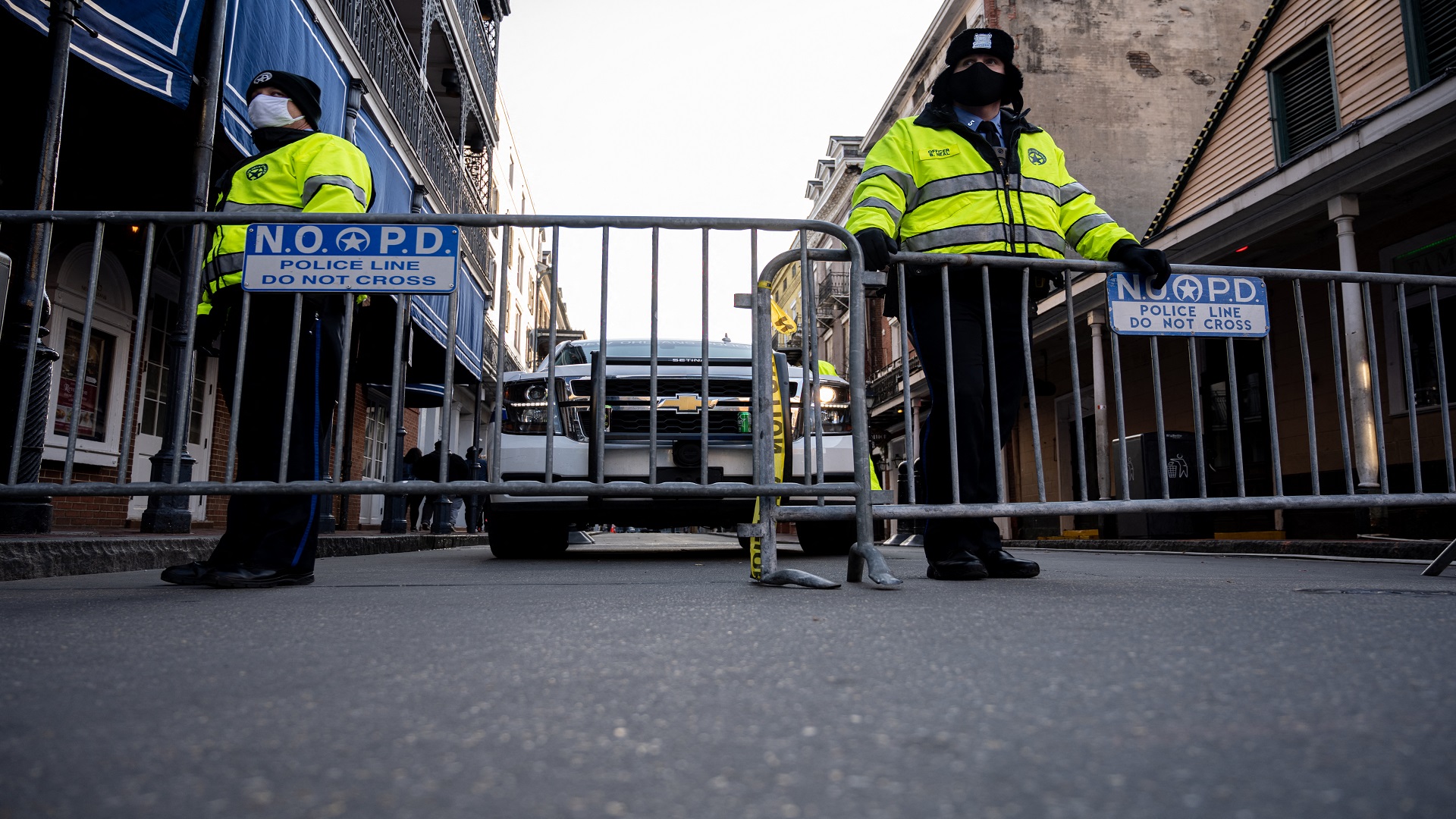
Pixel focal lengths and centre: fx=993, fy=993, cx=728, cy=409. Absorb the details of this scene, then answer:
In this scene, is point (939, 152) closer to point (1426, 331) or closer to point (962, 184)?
point (962, 184)

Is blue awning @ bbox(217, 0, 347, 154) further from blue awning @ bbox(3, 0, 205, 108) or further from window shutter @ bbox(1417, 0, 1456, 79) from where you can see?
window shutter @ bbox(1417, 0, 1456, 79)

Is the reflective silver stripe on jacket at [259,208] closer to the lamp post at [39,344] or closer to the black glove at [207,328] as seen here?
the black glove at [207,328]

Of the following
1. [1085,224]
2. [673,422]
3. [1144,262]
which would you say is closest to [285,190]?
[673,422]

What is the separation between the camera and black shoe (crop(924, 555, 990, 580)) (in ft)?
11.9

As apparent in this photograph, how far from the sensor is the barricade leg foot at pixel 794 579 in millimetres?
3246

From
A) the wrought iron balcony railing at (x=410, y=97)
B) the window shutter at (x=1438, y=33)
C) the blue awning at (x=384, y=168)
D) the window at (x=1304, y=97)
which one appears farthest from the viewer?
the window at (x=1304, y=97)

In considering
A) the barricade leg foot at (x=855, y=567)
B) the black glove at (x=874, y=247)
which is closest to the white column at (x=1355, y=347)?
the black glove at (x=874, y=247)

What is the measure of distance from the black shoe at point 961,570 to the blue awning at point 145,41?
533 cm

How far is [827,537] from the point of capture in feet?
22.7

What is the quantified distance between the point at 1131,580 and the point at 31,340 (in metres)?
4.02

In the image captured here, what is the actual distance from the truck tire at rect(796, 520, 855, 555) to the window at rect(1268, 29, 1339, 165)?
8185 millimetres

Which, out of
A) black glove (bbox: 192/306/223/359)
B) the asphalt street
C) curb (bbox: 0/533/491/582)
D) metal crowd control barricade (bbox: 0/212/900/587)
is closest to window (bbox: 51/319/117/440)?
curb (bbox: 0/533/491/582)

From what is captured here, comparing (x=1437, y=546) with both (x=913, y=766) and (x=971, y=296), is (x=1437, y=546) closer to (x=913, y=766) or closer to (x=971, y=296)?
(x=971, y=296)

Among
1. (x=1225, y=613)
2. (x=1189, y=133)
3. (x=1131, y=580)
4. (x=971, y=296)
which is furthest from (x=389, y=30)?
(x=1189, y=133)
